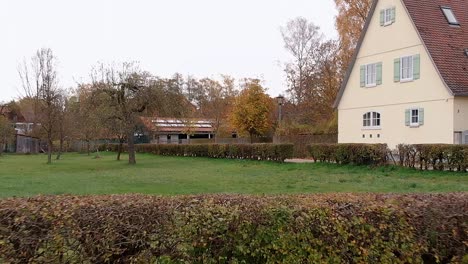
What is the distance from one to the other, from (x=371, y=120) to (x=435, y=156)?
10815mm

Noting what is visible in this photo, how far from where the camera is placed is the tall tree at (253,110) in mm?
42188

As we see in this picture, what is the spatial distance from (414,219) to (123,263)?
2.82 metres

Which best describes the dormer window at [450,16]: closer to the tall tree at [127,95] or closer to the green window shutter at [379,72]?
the green window shutter at [379,72]

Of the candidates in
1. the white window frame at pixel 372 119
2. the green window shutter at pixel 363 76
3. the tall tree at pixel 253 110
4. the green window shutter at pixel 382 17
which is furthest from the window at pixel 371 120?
the tall tree at pixel 253 110

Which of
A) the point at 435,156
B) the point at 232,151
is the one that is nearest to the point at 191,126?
the point at 232,151

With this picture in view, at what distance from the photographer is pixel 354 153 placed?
2081cm

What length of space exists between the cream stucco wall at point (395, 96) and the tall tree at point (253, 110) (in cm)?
1249

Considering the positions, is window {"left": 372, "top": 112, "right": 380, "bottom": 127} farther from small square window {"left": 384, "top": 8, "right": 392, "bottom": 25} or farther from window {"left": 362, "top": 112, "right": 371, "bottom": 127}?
small square window {"left": 384, "top": 8, "right": 392, "bottom": 25}

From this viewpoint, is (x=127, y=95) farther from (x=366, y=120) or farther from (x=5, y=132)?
(x=5, y=132)

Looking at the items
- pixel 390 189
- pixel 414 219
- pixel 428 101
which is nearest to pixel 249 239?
pixel 414 219

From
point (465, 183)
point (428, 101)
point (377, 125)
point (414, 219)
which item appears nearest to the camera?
point (414, 219)

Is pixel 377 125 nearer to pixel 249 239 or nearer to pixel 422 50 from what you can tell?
pixel 422 50

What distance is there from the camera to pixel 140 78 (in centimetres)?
2912

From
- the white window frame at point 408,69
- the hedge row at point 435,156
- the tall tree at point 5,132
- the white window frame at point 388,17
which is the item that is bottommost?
the hedge row at point 435,156
